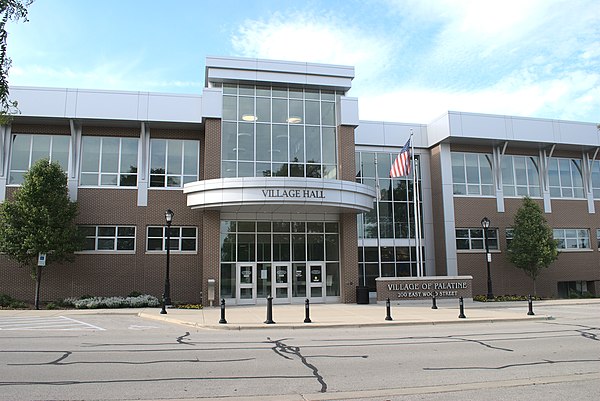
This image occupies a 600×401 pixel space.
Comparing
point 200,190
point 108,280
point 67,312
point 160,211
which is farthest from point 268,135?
point 67,312

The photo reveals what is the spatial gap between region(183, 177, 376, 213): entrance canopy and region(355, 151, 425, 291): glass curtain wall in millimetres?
5849

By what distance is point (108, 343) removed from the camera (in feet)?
41.2

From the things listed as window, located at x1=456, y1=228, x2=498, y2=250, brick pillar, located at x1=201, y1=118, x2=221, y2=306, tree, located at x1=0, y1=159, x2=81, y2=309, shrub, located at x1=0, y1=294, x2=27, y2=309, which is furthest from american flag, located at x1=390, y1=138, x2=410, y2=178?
shrub, located at x1=0, y1=294, x2=27, y2=309

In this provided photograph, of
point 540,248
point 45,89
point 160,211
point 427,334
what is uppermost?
point 45,89

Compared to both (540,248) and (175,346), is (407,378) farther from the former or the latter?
(540,248)

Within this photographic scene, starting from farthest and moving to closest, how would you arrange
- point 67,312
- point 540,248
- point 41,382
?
point 540,248 < point 67,312 < point 41,382

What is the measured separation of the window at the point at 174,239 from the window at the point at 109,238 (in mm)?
991

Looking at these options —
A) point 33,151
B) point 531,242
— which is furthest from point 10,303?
point 531,242

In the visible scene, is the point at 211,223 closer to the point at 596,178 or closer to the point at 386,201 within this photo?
the point at 386,201

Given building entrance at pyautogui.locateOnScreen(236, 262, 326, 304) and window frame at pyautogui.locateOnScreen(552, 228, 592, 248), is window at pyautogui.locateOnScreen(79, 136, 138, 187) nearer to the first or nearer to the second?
building entrance at pyautogui.locateOnScreen(236, 262, 326, 304)

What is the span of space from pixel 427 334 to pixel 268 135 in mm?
15606

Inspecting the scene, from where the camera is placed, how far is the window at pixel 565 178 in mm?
33781

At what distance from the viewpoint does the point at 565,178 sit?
34.2m

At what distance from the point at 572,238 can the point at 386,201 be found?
13142mm
